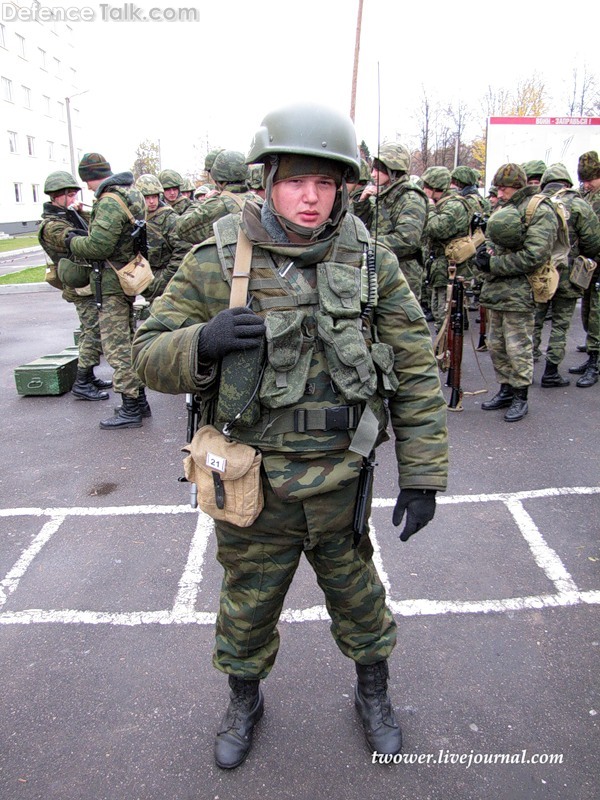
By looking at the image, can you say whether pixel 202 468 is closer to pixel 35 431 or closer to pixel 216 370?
pixel 216 370

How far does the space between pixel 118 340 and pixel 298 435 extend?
4197mm

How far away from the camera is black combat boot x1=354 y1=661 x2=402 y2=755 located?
2270mm

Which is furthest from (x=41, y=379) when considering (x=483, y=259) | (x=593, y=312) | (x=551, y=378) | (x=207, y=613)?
(x=593, y=312)

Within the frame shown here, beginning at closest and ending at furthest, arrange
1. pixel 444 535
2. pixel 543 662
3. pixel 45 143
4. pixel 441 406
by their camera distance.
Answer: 1. pixel 441 406
2. pixel 543 662
3. pixel 444 535
4. pixel 45 143

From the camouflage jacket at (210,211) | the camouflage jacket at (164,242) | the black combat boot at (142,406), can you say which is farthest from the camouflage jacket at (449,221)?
the black combat boot at (142,406)

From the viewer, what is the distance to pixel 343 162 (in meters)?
2.03

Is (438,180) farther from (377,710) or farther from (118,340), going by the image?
(377,710)

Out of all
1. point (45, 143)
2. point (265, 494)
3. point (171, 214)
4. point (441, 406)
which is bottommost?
point (265, 494)

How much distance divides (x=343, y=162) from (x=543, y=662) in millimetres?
2155

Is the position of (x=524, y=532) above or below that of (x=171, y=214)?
below

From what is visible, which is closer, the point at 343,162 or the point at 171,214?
the point at 343,162

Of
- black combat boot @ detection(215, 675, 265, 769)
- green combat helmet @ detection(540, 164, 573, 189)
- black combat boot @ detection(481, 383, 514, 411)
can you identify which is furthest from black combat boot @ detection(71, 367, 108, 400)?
green combat helmet @ detection(540, 164, 573, 189)

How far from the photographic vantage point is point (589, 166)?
7.04 meters

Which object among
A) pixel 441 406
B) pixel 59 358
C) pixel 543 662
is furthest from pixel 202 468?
pixel 59 358
